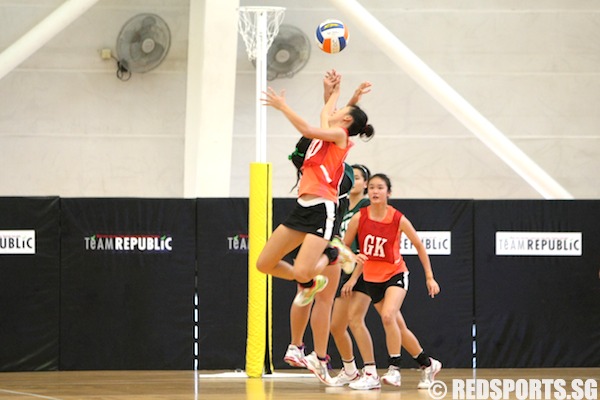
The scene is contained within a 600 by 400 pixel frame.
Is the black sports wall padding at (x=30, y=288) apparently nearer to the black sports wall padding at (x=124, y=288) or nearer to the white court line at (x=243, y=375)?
the black sports wall padding at (x=124, y=288)

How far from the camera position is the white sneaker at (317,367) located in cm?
862

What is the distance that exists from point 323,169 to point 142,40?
307 inches

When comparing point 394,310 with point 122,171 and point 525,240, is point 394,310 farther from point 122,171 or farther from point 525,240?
point 122,171

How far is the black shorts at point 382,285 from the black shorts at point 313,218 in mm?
891

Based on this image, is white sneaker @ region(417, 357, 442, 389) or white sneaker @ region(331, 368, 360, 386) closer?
white sneaker @ region(417, 357, 442, 389)

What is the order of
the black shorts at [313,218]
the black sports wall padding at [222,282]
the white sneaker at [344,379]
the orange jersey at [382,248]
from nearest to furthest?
the black shorts at [313,218] < the orange jersey at [382,248] < the white sneaker at [344,379] < the black sports wall padding at [222,282]

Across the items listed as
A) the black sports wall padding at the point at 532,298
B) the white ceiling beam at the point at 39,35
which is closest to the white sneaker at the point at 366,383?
the black sports wall padding at the point at 532,298

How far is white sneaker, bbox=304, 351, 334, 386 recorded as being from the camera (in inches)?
339

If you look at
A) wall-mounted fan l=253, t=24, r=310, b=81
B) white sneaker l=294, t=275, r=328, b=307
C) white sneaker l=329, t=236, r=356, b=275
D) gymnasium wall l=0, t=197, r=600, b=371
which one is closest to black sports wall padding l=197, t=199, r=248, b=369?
gymnasium wall l=0, t=197, r=600, b=371

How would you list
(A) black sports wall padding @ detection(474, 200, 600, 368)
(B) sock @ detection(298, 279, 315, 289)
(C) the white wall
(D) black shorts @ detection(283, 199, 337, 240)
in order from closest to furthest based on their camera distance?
(D) black shorts @ detection(283, 199, 337, 240)
(B) sock @ detection(298, 279, 315, 289)
(A) black sports wall padding @ detection(474, 200, 600, 368)
(C) the white wall

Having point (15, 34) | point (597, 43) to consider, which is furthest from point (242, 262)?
point (597, 43)

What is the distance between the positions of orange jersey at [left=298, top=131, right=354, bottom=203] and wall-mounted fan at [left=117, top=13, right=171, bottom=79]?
24.9 feet

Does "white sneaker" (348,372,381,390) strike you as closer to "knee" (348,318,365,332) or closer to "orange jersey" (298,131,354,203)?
"knee" (348,318,365,332)

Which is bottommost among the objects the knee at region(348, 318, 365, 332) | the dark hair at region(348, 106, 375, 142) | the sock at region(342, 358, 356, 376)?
the sock at region(342, 358, 356, 376)
